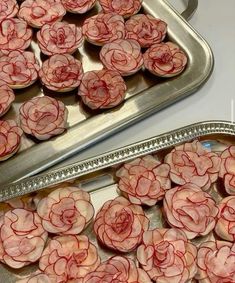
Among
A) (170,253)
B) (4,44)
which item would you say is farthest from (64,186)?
(4,44)

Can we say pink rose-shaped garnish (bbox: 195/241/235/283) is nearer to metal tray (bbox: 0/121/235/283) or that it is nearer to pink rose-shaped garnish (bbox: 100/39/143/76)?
metal tray (bbox: 0/121/235/283)

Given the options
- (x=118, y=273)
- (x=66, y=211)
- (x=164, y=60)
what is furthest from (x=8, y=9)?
(x=118, y=273)

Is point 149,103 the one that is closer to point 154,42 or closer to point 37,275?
point 154,42

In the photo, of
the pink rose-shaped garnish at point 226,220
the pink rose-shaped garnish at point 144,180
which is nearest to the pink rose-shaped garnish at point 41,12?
the pink rose-shaped garnish at point 144,180

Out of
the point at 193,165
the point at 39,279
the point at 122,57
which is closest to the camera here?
the point at 39,279

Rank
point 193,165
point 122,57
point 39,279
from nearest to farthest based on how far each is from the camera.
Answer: point 39,279 → point 193,165 → point 122,57

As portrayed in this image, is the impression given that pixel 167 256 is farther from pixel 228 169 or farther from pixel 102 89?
pixel 102 89
